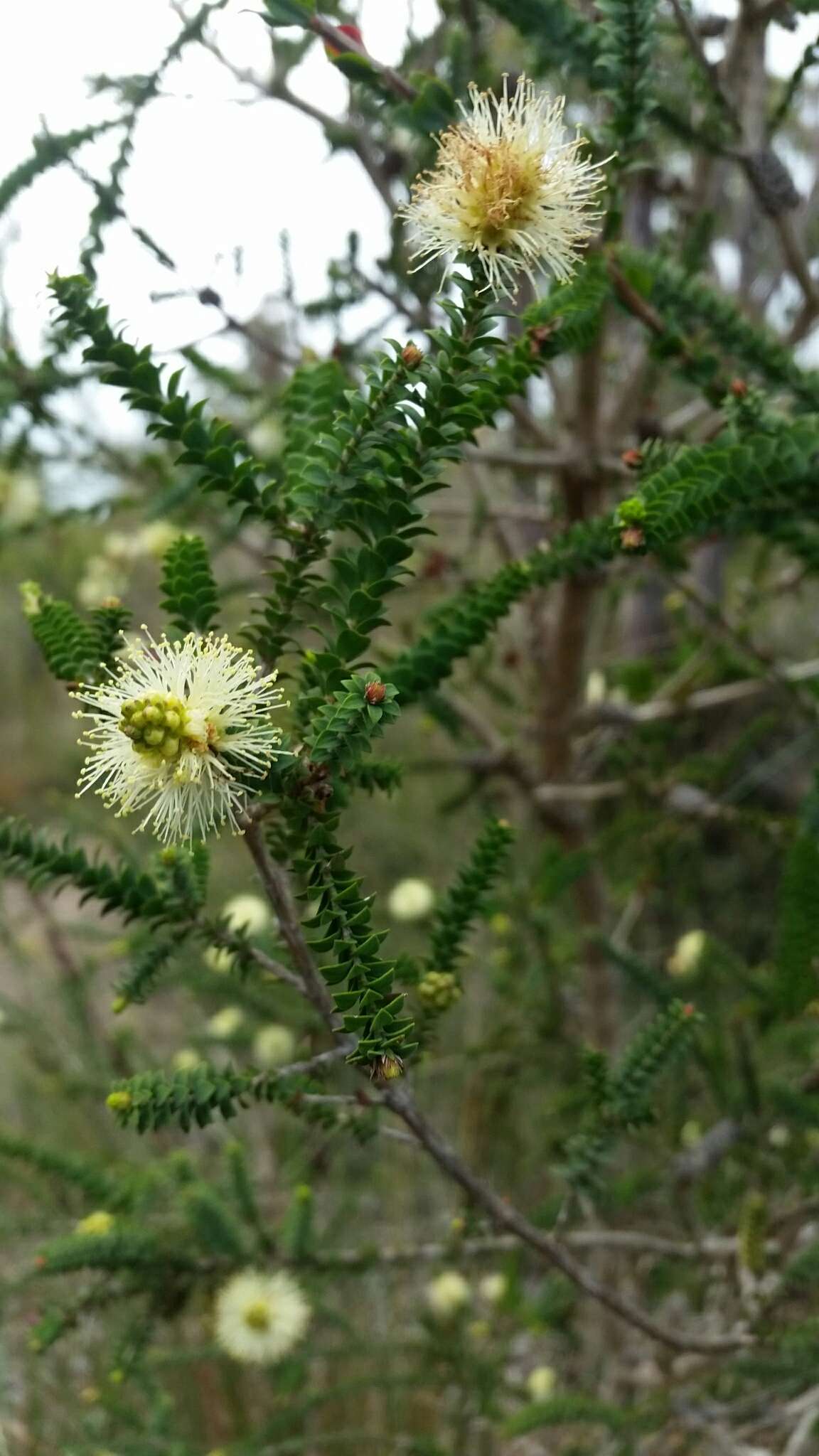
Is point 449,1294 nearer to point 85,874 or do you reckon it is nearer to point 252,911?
point 252,911

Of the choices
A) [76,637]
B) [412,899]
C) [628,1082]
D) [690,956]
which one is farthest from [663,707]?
[76,637]

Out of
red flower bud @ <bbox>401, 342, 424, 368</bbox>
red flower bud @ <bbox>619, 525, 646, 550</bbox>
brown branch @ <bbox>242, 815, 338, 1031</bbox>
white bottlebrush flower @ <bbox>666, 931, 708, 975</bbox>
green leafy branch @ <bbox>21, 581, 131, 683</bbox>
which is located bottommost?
brown branch @ <bbox>242, 815, 338, 1031</bbox>

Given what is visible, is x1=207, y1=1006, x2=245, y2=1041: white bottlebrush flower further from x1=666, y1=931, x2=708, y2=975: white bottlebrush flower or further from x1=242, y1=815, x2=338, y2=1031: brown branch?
x1=242, y1=815, x2=338, y2=1031: brown branch

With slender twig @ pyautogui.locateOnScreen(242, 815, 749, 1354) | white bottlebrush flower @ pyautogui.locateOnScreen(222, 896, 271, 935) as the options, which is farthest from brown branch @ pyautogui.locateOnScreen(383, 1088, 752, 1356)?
white bottlebrush flower @ pyautogui.locateOnScreen(222, 896, 271, 935)

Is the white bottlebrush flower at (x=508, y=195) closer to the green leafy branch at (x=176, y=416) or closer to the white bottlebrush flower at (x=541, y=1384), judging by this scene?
the green leafy branch at (x=176, y=416)

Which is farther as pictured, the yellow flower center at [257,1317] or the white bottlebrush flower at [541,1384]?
the white bottlebrush flower at [541,1384]

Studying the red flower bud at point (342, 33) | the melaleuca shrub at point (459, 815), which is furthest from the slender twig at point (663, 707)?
the red flower bud at point (342, 33)

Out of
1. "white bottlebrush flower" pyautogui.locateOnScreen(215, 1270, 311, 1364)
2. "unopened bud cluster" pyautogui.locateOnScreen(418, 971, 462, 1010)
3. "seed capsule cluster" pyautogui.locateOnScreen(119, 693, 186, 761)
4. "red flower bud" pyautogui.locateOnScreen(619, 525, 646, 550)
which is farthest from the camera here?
"white bottlebrush flower" pyautogui.locateOnScreen(215, 1270, 311, 1364)
